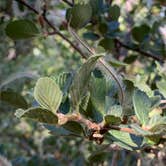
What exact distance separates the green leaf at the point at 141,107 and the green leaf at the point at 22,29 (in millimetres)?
392

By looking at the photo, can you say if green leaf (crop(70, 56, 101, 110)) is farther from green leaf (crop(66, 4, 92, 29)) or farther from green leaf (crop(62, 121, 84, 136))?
green leaf (crop(66, 4, 92, 29))

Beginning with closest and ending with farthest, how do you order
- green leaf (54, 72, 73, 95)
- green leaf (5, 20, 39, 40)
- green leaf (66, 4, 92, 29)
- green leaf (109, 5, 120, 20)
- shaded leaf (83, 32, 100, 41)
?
1. green leaf (54, 72, 73, 95)
2. green leaf (66, 4, 92, 29)
3. green leaf (5, 20, 39, 40)
4. green leaf (109, 5, 120, 20)
5. shaded leaf (83, 32, 100, 41)

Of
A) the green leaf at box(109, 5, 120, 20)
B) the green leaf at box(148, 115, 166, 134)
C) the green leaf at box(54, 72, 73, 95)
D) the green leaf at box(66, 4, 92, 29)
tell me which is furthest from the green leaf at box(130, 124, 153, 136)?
the green leaf at box(109, 5, 120, 20)

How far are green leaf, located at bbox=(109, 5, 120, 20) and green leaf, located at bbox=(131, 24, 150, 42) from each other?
0.17 metres

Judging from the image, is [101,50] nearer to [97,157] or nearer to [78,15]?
[78,15]

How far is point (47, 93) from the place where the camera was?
681 millimetres

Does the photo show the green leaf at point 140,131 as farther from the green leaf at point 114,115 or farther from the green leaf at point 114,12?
the green leaf at point 114,12

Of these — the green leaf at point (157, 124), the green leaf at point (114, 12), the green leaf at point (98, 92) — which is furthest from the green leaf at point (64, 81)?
the green leaf at point (114, 12)

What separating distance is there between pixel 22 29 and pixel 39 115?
0.44 meters

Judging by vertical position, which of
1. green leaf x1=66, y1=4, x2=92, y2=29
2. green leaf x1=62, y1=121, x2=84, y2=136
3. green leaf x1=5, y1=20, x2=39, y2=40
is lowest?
green leaf x1=62, y1=121, x2=84, y2=136

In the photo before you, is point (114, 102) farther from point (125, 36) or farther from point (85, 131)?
point (125, 36)

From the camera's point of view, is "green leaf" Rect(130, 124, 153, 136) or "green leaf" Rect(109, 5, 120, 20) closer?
"green leaf" Rect(130, 124, 153, 136)

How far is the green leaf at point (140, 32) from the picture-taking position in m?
1.50

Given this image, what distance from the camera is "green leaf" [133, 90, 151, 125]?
754mm
